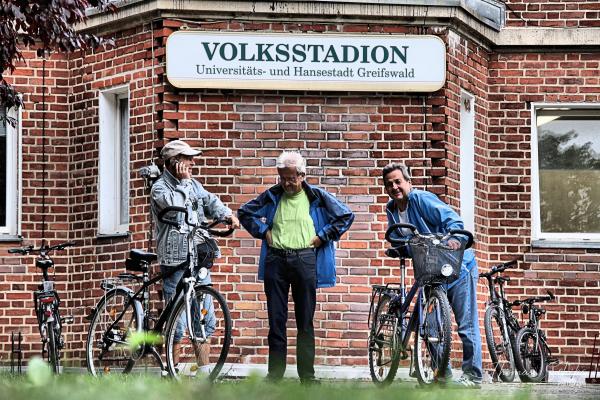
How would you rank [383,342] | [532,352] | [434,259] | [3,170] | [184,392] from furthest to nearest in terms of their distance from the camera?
[3,170]
[532,352]
[383,342]
[434,259]
[184,392]

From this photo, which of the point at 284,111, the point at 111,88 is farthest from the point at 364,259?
the point at 111,88

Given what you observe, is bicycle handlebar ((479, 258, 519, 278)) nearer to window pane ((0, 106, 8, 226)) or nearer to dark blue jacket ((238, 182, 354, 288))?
dark blue jacket ((238, 182, 354, 288))

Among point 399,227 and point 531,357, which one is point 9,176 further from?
point 399,227

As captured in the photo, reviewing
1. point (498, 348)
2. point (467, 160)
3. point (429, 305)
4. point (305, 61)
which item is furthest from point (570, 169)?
point (429, 305)

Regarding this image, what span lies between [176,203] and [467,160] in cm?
560

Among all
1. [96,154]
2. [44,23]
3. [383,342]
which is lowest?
[383,342]

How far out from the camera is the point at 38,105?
15539mm

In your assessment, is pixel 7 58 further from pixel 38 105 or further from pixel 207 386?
pixel 207 386

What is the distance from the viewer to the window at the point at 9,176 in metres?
15.4

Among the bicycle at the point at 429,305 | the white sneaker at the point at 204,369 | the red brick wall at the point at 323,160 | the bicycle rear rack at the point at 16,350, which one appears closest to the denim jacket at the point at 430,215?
the bicycle at the point at 429,305

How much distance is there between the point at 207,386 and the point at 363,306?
9.07 m

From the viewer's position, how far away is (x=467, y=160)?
15633 millimetres

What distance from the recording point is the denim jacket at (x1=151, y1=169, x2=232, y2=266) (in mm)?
10648

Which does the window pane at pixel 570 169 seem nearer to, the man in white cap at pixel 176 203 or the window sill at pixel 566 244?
the window sill at pixel 566 244
